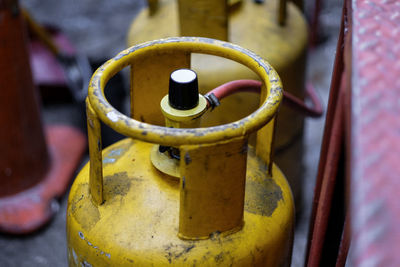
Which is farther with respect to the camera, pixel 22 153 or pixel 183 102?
pixel 22 153

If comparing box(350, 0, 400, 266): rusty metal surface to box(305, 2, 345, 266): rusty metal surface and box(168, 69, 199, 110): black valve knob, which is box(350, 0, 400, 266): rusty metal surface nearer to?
box(305, 2, 345, 266): rusty metal surface

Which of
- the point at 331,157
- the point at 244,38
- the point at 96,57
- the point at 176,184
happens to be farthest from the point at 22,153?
the point at 331,157

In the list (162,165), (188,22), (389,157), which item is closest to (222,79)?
(188,22)

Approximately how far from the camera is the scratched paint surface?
978 mm

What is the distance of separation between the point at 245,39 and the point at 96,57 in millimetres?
1479

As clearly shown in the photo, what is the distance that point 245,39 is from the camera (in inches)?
64.9

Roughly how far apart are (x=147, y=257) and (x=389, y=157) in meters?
0.54

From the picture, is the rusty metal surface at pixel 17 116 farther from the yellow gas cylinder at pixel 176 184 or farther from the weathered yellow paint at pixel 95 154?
the weathered yellow paint at pixel 95 154

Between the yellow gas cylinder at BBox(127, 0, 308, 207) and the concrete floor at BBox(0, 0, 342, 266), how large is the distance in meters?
0.48

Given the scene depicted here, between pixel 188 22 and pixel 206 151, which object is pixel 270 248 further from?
pixel 188 22

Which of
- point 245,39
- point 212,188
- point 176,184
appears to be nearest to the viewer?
point 212,188

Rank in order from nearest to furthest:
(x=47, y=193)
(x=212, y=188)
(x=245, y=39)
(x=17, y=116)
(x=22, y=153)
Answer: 1. (x=212, y=188)
2. (x=245, y=39)
3. (x=17, y=116)
4. (x=22, y=153)
5. (x=47, y=193)

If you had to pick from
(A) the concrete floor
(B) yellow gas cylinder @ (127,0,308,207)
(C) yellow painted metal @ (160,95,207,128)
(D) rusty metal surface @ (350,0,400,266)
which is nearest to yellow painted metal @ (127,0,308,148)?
(B) yellow gas cylinder @ (127,0,308,207)

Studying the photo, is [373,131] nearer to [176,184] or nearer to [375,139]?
[375,139]
